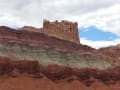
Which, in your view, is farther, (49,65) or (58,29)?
(58,29)

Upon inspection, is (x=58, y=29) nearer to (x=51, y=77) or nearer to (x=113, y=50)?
(x=113, y=50)

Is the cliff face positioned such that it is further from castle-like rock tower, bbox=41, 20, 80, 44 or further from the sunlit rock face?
castle-like rock tower, bbox=41, 20, 80, 44

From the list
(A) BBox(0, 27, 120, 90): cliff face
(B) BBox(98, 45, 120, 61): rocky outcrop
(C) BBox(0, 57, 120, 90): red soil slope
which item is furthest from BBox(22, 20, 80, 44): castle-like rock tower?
(C) BBox(0, 57, 120, 90): red soil slope

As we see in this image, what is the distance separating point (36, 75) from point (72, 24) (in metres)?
25.3

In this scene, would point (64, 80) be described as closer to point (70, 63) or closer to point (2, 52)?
point (70, 63)

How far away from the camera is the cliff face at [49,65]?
63.5m

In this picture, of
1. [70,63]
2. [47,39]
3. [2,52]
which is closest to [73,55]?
[70,63]

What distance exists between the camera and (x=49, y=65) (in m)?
69.4

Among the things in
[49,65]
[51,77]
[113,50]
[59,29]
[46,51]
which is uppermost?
[59,29]

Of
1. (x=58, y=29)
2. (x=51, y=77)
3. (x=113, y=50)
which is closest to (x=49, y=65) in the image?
(x=51, y=77)

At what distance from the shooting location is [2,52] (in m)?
64.8

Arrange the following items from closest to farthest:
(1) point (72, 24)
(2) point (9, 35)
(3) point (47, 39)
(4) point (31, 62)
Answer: (4) point (31, 62) < (2) point (9, 35) < (3) point (47, 39) < (1) point (72, 24)

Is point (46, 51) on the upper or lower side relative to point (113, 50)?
lower

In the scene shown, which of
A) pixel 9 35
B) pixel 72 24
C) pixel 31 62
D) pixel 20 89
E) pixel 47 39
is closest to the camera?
pixel 20 89
